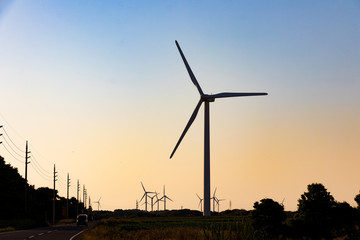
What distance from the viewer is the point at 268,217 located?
2289cm

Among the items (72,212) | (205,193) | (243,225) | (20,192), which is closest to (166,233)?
(243,225)

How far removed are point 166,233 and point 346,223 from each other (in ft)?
50.1

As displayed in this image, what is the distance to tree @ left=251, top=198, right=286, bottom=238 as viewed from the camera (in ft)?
74.3

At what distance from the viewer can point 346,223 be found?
21.0 meters

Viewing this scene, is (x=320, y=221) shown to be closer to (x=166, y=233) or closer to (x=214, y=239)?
(x=214, y=239)

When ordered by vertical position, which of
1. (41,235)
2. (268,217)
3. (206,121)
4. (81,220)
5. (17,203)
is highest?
(206,121)

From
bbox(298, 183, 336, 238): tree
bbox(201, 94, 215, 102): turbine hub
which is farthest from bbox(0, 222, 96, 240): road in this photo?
bbox(201, 94, 215, 102): turbine hub

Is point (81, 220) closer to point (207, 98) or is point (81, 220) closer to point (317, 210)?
point (207, 98)

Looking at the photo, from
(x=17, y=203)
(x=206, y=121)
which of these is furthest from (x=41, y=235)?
(x=17, y=203)

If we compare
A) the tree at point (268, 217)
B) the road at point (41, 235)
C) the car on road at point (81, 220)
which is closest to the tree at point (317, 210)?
the tree at point (268, 217)

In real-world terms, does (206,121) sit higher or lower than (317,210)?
higher

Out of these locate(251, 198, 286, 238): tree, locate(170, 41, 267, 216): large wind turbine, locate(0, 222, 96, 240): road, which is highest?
locate(170, 41, 267, 216): large wind turbine

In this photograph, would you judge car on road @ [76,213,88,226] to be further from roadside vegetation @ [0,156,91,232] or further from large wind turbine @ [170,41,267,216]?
large wind turbine @ [170,41,267,216]

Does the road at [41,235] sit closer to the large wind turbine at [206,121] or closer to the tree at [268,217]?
the large wind turbine at [206,121]
